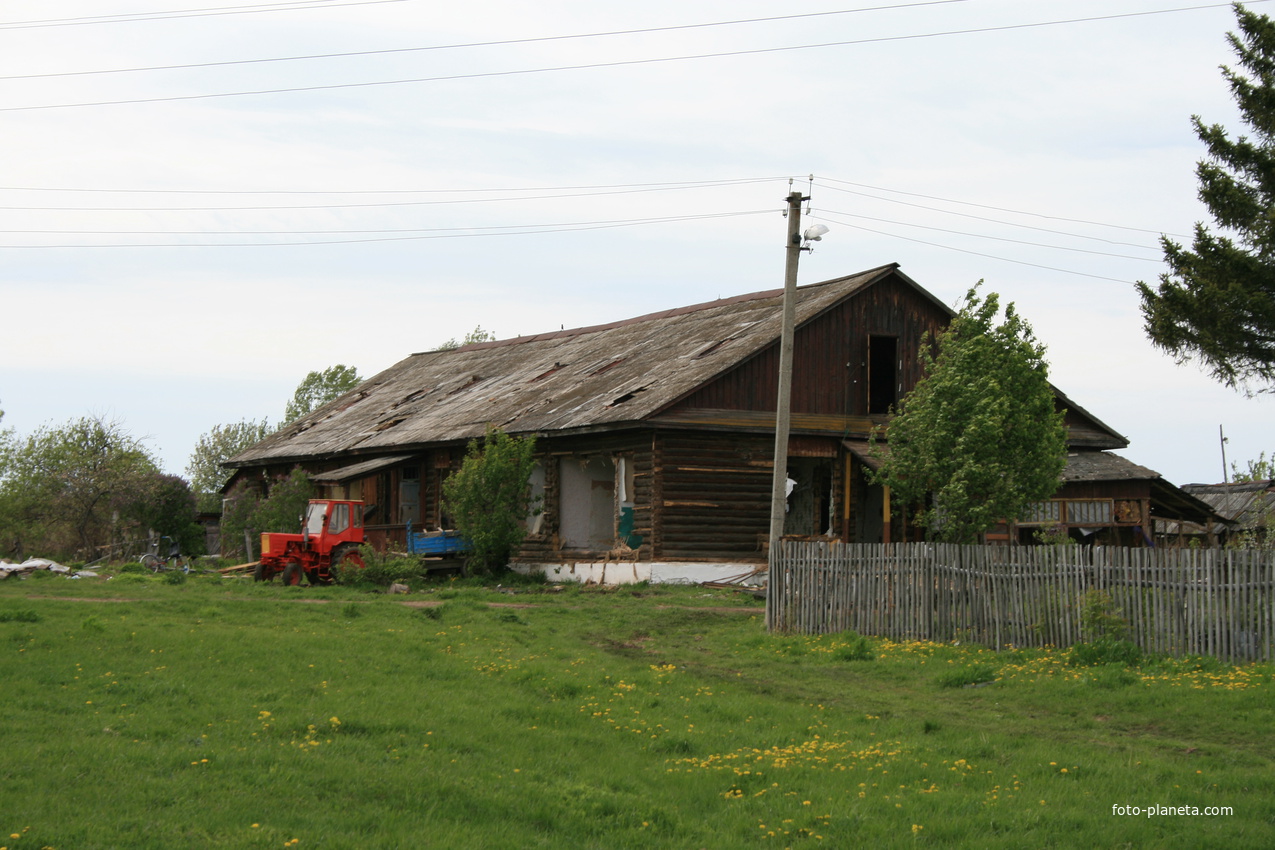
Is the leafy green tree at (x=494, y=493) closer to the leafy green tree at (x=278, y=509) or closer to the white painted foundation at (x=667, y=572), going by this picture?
the white painted foundation at (x=667, y=572)

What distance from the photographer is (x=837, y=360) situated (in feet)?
94.9

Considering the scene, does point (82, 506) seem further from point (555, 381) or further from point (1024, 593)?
point (1024, 593)

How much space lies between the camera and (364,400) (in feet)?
155

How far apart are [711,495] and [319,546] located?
8.87 metres

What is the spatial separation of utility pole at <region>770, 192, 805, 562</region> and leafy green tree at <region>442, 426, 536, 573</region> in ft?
34.3

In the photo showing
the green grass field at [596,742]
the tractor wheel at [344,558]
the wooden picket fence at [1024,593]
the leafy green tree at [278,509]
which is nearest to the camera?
the green grass field at [596,742]

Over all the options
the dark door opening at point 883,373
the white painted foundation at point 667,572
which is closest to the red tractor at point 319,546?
the white painted foundation at point 667,572

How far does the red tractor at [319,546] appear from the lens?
27094mm

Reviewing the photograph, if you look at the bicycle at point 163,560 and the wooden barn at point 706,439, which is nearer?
the wooden barn at point 706,439

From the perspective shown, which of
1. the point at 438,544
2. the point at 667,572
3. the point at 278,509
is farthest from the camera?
the point at 278,509

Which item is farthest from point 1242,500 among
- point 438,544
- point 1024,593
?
point 1024,593

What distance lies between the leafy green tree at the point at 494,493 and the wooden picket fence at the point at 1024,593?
37.1ft

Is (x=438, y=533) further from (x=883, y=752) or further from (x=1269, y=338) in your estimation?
(x=883, y=752)

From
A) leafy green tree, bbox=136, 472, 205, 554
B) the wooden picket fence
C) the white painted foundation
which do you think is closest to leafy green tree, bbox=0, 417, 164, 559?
leafy green tree, bbox=136, 472, 205, 554
